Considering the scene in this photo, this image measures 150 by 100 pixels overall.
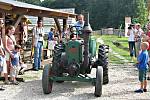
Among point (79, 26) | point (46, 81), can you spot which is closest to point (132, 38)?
point (79, 26)

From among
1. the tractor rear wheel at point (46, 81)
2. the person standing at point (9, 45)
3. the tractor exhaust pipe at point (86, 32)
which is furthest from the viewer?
the person standing at point (9, 45)

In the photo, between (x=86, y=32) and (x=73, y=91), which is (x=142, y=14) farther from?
(x=86, y=32)

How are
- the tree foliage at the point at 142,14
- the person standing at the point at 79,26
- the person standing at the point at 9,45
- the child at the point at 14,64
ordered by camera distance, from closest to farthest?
the person standing at the point at 79,26 → the person standing at the point at 9,45 → the child at the point at 14,64 → the tree foliage at the point at 142,14

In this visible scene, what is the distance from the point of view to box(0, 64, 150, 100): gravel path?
9617 mm

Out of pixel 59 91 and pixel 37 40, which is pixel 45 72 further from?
pixel 37 40

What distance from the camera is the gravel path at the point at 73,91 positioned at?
31.6 feet

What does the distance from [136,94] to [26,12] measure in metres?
6.22

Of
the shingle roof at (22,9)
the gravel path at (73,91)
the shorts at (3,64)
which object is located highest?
the shingle roof at (22,9)

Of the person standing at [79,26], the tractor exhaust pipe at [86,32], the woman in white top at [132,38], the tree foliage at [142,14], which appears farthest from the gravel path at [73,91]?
the tree foliage at [142,14]

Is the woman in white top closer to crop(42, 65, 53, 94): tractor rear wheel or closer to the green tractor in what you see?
the green tractor

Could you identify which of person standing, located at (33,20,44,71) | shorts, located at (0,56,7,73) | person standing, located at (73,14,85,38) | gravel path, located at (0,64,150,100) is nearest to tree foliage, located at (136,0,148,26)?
person standing, located at (33,20,44,71)

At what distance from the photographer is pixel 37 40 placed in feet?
49.0

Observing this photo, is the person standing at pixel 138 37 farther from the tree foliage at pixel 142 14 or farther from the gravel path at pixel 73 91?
the tree foliage at pixel 142 14

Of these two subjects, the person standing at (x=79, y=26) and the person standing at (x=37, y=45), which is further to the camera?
the person standing at (x=37, y=45)
